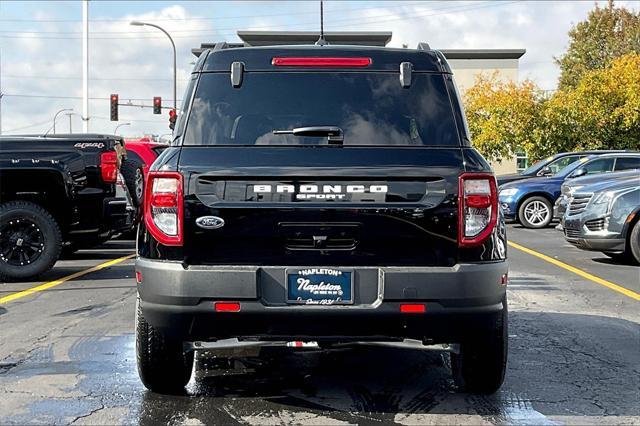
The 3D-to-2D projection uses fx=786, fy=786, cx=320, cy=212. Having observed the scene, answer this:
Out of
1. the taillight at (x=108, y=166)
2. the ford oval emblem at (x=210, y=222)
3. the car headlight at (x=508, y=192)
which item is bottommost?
the car headlight at (x=508, y=192)

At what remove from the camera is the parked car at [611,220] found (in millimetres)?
10883

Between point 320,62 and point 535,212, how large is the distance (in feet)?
47.6

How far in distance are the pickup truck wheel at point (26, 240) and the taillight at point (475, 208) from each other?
656cm

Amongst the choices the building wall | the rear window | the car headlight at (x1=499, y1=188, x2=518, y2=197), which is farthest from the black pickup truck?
the building wall

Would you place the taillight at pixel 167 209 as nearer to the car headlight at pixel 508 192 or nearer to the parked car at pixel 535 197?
the parked car at pixel 535 197

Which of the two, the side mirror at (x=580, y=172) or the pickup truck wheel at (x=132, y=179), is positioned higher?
the side mirror at (x=580, y=172)

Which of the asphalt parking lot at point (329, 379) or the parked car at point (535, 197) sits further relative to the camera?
the parked car at point (535, 197)

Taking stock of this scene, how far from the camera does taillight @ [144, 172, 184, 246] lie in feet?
13.3

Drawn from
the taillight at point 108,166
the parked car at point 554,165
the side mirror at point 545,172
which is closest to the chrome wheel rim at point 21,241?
the taillight at point 108,166

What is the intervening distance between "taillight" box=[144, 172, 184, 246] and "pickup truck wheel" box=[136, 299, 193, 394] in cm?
55

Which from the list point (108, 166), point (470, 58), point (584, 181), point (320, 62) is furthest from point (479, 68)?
point (320, 62)

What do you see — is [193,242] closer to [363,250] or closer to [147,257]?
[147,257]

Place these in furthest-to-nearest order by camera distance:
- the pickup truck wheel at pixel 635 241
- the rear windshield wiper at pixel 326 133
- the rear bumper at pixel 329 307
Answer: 1. the pickup truck wheel at pixel 635 241
2. the rear windshield wiper at pixel 326 133
3. the rear bumper at pixel 329 307

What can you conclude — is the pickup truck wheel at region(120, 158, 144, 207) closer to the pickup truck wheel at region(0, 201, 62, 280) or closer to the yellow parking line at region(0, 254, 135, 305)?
the pickup truck wheel at region(0, 201, 62, 280)
